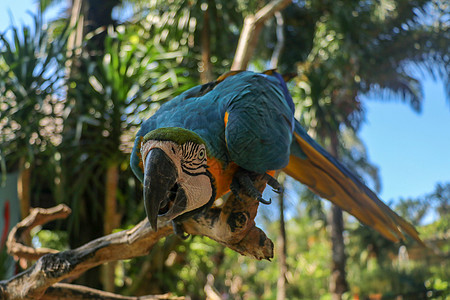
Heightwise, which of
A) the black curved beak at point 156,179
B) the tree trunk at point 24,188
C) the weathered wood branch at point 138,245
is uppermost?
the tree trunk at point 24,188

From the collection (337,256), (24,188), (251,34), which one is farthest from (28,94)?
(337,256)

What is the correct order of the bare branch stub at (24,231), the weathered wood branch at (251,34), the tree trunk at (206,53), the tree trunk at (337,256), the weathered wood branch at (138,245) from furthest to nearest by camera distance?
the tree trunk at (337,256), the tree trunk at (206,53), the weathered wood branch at (251,34), the bare branch stub at (24,231), the weathered wood branch at (138,245)

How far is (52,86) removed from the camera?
3.19 meters

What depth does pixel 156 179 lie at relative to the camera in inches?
39.2

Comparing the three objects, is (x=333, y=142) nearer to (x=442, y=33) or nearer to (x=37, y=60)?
(x=442, y=33)

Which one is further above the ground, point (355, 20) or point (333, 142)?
point (355, 20)

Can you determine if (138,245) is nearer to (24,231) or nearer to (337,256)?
(24,231)

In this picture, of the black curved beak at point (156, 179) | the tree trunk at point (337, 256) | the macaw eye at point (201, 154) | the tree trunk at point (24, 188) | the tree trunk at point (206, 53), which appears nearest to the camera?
the black curved beak at point (156, 179)

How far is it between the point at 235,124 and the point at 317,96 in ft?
11.3

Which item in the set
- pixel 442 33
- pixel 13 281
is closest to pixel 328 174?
pixel 13 281

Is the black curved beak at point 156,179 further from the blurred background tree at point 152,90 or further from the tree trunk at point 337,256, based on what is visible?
the tree trunk at point 337,256

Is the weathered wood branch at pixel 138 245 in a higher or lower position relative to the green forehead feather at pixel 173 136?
lower

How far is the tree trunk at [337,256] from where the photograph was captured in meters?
5.24

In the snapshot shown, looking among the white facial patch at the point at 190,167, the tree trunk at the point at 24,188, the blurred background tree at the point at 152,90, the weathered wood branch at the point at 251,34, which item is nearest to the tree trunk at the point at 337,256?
the blurred background tree at the point at 152,90
